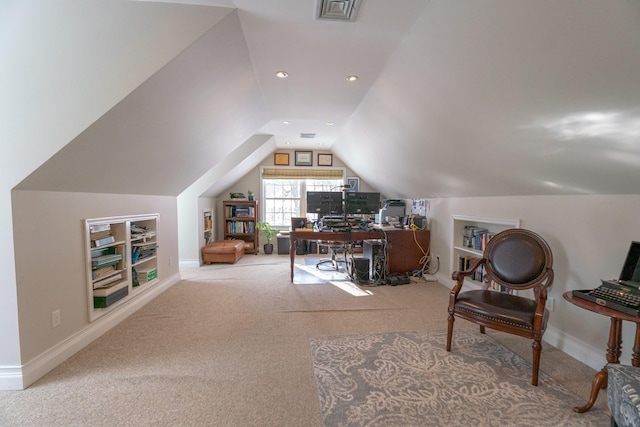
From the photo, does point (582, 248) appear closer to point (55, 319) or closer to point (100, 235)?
point (55, 319)

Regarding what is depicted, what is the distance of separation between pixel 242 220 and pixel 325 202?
282cm

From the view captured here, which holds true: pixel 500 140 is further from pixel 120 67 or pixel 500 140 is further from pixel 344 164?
pixel 344 164

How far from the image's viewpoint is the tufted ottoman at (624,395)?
106cm

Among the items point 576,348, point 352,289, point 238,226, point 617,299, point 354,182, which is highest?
point 354,182

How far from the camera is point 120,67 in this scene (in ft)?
5.37

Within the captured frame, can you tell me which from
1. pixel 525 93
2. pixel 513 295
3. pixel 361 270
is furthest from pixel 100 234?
pixel 513 295

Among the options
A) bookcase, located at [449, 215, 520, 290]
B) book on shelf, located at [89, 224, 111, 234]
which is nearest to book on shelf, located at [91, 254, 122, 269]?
book on shelf, located at [89, 224, 111, 234]

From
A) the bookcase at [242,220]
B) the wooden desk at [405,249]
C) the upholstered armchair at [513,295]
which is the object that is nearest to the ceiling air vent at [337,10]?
the upholstered armchair at [513,295]

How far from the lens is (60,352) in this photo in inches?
78.9

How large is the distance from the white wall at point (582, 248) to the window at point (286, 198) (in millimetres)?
4522

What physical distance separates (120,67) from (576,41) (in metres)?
2.40

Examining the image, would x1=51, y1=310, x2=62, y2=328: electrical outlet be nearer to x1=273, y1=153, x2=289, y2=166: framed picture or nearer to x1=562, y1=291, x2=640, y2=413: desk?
x1=562, y1=291, x2=640, y2=413: desk

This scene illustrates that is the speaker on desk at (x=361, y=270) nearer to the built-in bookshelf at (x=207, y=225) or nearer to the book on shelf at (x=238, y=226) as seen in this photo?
the book on shelf at (x=238, y=226)

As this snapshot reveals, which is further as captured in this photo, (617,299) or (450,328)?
(450,328)
